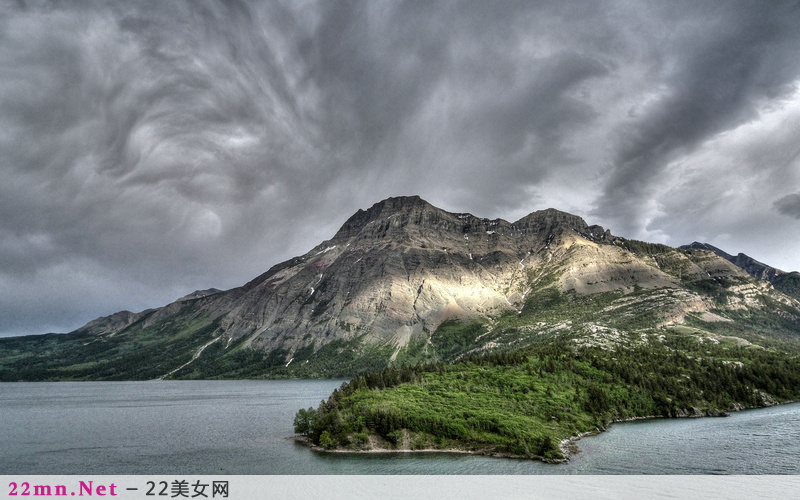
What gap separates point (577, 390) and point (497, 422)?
41.6 m

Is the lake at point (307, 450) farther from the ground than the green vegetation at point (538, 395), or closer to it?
closer to it

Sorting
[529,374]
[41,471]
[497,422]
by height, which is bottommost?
[41,471]

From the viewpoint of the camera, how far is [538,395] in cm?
10844

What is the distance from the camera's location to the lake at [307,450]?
68688mm

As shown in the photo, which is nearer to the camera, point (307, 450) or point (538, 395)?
point (307, 450)

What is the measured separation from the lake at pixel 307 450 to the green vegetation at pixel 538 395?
5696 millimetres

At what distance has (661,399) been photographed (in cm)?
12344

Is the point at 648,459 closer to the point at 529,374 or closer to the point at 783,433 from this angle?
the point at 783,433

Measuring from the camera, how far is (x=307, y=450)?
85.4 metres

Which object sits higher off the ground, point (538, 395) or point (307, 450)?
point (538, 395)

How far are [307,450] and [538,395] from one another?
5627 centimetres

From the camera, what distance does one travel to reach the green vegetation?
8525cm

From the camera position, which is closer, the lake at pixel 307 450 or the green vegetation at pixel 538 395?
the lake at pixel 307 450
